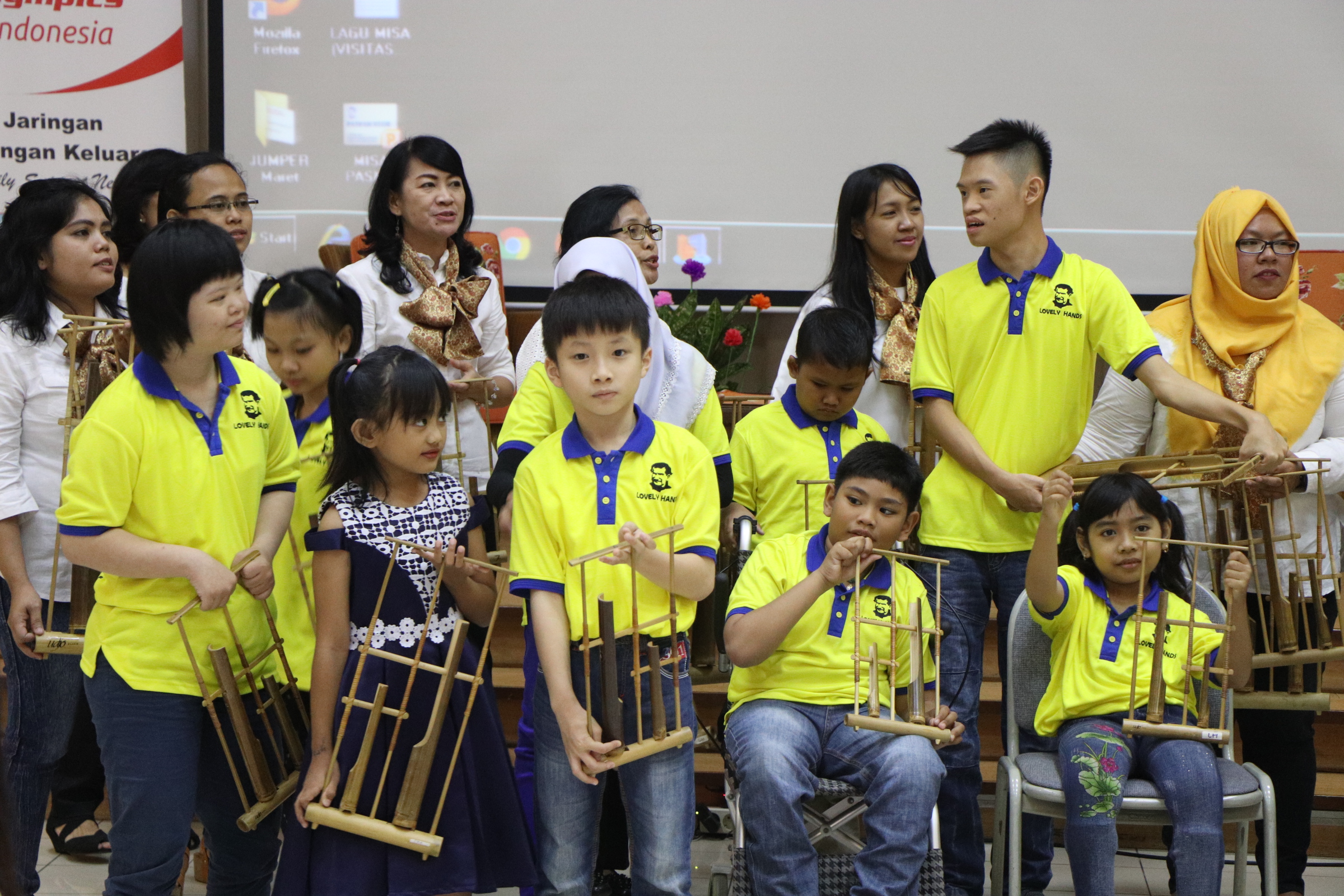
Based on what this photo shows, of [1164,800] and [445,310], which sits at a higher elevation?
[445,310]

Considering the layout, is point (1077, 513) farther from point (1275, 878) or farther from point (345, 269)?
point (345, 269)

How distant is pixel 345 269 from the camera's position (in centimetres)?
315

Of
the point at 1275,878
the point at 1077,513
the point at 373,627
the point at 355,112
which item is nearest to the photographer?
the point at 373,627

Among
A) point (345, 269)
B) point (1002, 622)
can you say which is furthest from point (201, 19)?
point (1002, 622)

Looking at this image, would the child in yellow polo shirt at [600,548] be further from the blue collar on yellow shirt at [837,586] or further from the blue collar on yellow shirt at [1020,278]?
the blue collar on yellow shirt at [1020,278]

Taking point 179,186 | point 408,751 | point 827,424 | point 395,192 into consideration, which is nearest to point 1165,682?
point 827,424

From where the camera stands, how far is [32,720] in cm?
250

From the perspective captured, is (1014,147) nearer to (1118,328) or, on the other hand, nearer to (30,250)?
(1118,328)

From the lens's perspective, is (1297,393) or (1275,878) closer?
(1275,878)

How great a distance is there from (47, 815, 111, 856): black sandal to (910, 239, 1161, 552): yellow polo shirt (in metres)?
2.31

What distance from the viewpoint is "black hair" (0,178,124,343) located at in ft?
8.33

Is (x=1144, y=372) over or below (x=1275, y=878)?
over

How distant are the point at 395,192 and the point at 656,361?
1.07 metres

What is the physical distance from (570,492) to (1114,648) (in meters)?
1.23
